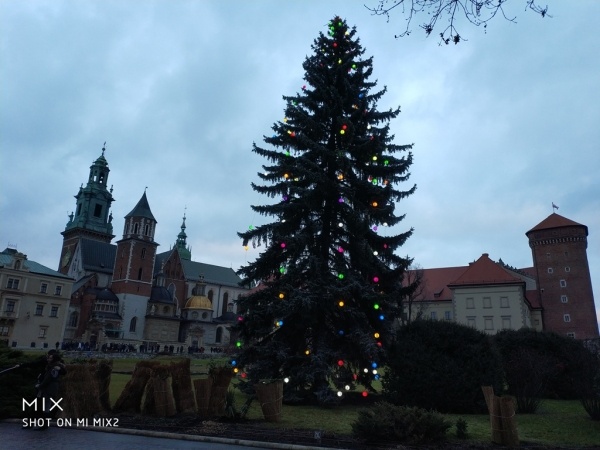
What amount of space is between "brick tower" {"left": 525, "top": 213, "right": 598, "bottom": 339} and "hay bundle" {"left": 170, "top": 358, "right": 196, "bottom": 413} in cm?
5927

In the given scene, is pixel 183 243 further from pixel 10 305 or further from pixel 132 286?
pixel 10 305

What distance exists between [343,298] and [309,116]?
25.0ft

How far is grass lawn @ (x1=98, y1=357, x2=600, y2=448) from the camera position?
31.4 ft

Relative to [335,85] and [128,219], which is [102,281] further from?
[335,85]

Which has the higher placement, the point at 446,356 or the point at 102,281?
the point at 102,281

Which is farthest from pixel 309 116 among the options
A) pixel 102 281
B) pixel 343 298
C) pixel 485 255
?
pixel 102 281

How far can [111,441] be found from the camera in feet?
27.5

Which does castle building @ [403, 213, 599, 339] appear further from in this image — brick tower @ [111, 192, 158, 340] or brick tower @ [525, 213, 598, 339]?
brick tower @ [111, 192, 158, 340]

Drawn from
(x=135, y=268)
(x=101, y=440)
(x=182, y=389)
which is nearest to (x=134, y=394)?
(x=182, y=389)

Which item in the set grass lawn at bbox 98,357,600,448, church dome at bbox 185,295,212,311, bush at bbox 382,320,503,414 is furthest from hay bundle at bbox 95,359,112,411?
church dome at bbox 185,295,212,311

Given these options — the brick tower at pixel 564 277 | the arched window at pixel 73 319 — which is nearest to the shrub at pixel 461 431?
the brick tower at pixel 564 277

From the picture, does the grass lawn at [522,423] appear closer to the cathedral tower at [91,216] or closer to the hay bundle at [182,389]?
the hay bundle at [182,389]

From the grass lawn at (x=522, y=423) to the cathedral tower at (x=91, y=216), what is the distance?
86.9 m

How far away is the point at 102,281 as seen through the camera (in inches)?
3292
